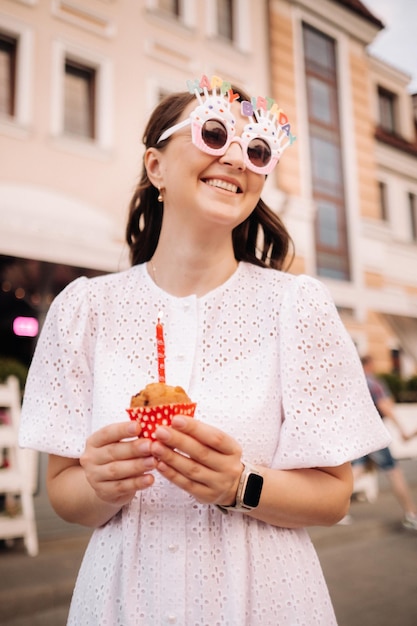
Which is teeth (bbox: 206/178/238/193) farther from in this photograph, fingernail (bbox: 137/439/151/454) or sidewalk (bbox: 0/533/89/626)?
sidewalk (bbox: 0/533/89/626)

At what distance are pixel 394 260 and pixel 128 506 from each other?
8.03m

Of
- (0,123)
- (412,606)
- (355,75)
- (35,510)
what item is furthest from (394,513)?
(355,75)

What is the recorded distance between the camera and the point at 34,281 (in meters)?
6.46

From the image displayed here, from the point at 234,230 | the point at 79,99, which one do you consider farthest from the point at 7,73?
the point at 234,230

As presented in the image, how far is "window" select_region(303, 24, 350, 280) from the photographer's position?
8.01 metres

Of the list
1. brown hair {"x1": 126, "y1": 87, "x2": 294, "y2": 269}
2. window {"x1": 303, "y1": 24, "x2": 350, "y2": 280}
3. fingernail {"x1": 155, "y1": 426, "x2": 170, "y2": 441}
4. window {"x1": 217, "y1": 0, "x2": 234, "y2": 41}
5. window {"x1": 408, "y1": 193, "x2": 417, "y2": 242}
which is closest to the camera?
fingernail {"x1": 155, "y1": 426, "x2": 170, "y2": 441}

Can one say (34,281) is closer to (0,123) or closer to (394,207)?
(0,123)

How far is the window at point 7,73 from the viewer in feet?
17.3

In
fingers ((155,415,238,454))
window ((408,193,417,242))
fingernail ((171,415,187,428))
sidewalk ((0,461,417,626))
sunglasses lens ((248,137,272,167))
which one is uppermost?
window ((408,193,417,242))

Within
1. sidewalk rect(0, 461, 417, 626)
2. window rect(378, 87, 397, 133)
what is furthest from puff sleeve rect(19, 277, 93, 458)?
window rect(378, 87, 397, 133)

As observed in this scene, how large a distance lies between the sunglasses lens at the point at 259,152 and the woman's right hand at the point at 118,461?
1.99 ft

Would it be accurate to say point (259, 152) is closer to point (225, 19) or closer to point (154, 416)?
point (154, 416)

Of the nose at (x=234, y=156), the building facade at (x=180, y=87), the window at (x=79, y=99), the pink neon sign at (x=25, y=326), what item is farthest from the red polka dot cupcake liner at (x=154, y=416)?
the pink neon sign at (x=25, y=326)

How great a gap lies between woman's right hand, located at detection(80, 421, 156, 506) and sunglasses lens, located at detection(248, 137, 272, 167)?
61cm
